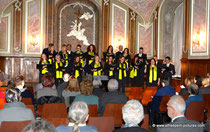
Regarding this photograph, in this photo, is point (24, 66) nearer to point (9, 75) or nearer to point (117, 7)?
point (9, 75)

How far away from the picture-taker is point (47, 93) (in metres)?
5.41

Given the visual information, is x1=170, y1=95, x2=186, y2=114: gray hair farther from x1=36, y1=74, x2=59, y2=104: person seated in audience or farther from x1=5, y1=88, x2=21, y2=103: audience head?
x1=36, y1=74, x2=59, y2=104: person seated in audience

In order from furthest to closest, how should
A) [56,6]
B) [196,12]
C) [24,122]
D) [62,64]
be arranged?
[56,6], [196,12], [62,64], [24,122]

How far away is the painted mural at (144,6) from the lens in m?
14.9

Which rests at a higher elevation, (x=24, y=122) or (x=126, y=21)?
(x=126, y=21)

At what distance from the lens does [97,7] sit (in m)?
15.0

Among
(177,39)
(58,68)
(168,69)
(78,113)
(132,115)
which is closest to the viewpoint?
(78,113)

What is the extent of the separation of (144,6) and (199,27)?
4.19 metres

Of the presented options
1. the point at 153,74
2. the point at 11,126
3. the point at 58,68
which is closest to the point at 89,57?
the point at 58,68

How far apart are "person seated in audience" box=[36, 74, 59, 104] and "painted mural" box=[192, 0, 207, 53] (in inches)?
310

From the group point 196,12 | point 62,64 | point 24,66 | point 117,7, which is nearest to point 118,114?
point 62,64

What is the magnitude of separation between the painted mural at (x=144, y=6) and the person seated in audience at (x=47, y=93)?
1027 centimetres

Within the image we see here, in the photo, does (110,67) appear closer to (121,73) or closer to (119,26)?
(121,73)

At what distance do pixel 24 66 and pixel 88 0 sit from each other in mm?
4831
